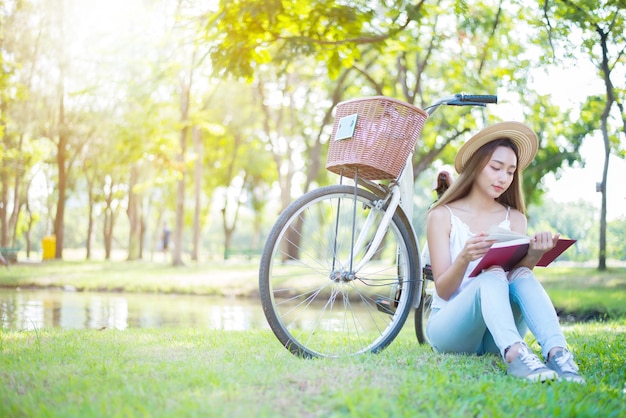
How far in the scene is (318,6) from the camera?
19.0 feet

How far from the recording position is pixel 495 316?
2.93 metres

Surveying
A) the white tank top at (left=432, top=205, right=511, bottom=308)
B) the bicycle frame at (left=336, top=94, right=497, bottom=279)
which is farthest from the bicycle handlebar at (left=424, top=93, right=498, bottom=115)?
the white tank top at (left=432, top=205, right=511, bottom=308)

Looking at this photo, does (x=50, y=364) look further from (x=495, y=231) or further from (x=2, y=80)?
(x=2, y=80)

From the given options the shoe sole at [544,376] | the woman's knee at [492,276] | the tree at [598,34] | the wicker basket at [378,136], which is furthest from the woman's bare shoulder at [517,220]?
the tree at [598,34]

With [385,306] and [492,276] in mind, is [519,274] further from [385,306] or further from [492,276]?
[385,306]

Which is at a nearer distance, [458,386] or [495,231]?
[458,386]

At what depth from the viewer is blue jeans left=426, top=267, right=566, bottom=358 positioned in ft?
9.58

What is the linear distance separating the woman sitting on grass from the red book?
4 centimetres

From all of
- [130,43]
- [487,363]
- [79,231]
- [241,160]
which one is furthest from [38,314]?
[79,231]

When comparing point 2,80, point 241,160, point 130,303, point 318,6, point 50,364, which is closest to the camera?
point 50,364

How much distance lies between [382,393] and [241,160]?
2283 centimetres

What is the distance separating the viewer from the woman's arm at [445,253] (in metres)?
3.10

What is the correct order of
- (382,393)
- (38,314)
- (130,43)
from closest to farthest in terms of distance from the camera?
(382,393) → (38,314) → (130,43)

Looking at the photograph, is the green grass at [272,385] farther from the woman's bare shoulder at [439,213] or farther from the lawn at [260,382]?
the woman's bare shoulder at [439,213]
